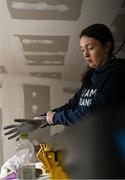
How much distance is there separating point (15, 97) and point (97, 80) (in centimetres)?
156

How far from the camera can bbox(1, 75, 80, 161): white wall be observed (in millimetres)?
2711

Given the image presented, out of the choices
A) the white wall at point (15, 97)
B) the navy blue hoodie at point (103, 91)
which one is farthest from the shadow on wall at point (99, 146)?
the white wall at point (15, 97)

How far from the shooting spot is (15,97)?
275 centimetres

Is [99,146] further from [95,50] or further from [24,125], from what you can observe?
[24,125]

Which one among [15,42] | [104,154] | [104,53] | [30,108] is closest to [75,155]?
[104,154]

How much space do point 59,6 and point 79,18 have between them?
162 mm

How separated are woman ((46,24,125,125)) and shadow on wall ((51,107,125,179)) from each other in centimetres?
31

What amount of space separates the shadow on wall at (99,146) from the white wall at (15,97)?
6.03 feet

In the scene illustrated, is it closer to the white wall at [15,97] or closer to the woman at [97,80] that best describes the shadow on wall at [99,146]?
the woman at [97,80]

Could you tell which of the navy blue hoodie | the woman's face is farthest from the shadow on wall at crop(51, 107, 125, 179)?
the woman's face

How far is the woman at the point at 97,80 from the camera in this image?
1.18 meters

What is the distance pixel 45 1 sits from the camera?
1580 mm

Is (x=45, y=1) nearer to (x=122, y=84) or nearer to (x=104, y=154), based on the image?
(x=122, y=84)

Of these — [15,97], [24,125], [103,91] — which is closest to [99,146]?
[103,91]
